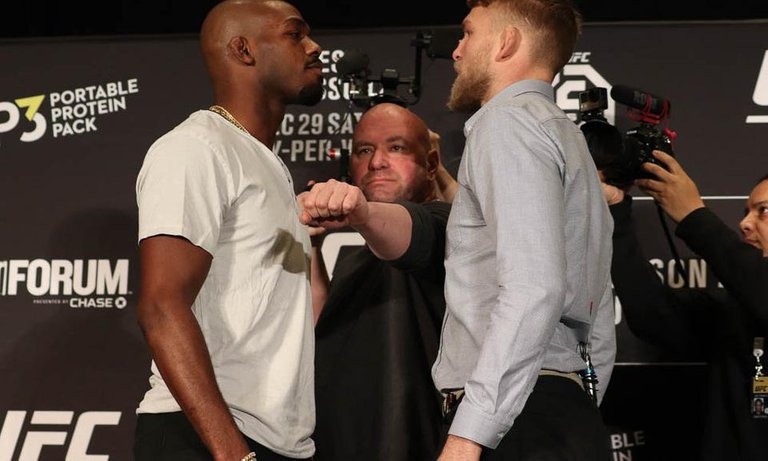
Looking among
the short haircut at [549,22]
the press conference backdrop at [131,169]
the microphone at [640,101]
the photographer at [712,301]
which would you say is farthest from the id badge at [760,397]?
the short haircut at [549,22]

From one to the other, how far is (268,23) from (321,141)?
89 centimetres

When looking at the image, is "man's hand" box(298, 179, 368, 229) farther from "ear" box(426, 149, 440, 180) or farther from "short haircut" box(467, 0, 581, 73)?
"ear" box(426, 149, 440, 180)

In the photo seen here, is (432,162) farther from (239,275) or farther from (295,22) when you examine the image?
(239,275)

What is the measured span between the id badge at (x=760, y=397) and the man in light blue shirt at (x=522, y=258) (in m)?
0.90

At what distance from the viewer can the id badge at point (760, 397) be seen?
2.44m

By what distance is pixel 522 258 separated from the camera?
1398 millimetres

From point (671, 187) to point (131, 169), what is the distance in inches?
58.9

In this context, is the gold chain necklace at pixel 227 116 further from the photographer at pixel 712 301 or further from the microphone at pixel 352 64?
the photographer at pixel 712 301

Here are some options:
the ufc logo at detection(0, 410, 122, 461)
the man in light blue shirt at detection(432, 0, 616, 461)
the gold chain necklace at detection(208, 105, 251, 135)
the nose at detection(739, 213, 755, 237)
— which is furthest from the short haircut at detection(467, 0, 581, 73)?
the ufc logo at detection(0, 410, 122, 461)

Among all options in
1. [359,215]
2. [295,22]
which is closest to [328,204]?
[359,215]

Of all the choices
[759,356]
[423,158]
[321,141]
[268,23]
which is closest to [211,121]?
[268,23]

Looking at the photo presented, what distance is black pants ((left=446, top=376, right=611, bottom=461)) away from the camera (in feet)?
4.71

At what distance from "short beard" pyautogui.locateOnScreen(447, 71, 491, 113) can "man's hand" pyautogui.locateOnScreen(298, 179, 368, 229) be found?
0.27 meters

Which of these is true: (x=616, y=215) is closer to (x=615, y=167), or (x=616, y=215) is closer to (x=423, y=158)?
(x=615, y=167)
